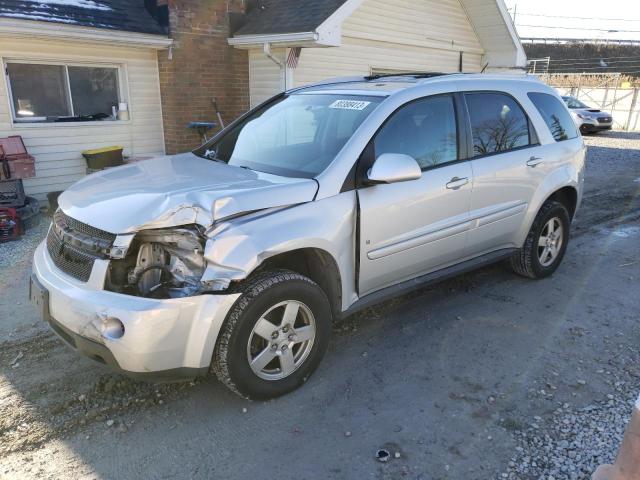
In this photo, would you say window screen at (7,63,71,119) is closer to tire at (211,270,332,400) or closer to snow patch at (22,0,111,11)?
snow patch at (22,0,111,11)

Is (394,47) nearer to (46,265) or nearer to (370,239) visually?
(370,239)

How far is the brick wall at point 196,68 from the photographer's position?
927 centimetres

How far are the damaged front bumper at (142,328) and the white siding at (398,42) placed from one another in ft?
26.2

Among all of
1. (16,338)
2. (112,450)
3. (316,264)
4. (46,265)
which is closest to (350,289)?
(316,264)

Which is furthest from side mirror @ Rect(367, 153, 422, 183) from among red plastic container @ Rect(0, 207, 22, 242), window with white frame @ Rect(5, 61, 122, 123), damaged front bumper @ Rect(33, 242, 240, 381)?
window with white frame @ Rect(5, 61, 122, 123)

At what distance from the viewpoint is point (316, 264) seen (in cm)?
345

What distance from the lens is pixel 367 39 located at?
36.3ft

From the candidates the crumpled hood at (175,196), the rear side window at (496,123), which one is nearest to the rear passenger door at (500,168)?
the rear side window at (496,123)

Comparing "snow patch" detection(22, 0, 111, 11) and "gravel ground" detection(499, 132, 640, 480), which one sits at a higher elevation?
"snow patch" detection(22, 0, 111, 11)

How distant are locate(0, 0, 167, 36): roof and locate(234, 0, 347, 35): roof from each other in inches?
67.5

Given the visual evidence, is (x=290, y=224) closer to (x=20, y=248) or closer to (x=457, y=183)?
(x=457, y=183)

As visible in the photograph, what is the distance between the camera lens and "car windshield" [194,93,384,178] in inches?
143

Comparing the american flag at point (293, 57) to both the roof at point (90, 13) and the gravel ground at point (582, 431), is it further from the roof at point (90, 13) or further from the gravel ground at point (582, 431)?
the gravel ground at point (582, 431)

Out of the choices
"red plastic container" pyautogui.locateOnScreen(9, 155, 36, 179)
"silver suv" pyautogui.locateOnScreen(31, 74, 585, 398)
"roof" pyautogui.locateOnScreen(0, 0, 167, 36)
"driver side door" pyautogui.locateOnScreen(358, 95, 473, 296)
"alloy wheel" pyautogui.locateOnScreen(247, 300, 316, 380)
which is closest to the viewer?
"silver suv" pyautogui.locateOnScreen(31, 74, 585, 398)
